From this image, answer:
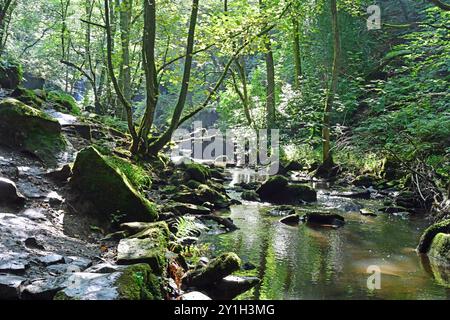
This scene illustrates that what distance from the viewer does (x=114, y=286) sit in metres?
4.13

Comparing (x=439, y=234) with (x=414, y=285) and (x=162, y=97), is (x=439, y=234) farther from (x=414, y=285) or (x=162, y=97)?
(x=162, y=97)

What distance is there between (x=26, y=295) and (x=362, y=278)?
4.30 metres

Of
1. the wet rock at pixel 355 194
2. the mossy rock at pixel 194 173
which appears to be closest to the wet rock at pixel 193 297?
the mossy rock at pixel 194 173

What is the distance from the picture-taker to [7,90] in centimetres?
1499

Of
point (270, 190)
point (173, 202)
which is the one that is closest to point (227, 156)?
point (270, 190)

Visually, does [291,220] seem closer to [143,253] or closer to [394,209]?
[394,209]

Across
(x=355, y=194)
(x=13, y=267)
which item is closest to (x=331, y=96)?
(x=355, y=194)

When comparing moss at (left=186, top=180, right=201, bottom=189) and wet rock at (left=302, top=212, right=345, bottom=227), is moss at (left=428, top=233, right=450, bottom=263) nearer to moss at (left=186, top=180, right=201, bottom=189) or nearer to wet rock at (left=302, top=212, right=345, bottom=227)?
wet rock at (left=302, top=212, right=345, bottom=227)

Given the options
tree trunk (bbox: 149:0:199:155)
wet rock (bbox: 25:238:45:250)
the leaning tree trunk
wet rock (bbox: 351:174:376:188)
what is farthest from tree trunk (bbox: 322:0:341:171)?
wet rock (bbox: 25:238:45:250)

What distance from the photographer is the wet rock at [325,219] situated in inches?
397

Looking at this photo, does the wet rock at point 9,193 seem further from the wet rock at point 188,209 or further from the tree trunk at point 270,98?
the tree trunk at point 270,98

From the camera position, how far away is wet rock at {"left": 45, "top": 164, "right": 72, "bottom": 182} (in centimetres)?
826

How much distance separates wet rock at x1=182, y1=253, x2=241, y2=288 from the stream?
0.43 m

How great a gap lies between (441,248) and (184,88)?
832 centimetres
